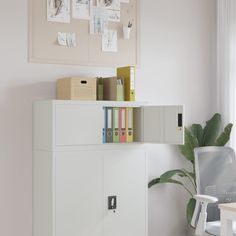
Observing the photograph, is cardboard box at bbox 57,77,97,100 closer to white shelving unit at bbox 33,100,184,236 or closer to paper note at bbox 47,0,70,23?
white shelving unit at bbox 33,100,184,236

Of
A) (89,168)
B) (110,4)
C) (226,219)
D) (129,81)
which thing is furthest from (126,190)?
(110,4)

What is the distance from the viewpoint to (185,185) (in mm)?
5105

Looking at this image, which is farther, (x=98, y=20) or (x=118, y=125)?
(x=98, y=20)

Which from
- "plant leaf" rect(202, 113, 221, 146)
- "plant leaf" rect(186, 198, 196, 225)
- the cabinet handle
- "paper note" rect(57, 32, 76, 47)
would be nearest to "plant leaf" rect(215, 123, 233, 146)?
"plant leaf" rect(202, 113, 221, 146)

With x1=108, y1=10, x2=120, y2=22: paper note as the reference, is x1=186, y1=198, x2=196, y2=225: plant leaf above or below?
below

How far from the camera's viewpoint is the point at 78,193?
155 inches

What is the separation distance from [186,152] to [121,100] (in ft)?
3.46

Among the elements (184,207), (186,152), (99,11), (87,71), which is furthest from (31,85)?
(184,207)

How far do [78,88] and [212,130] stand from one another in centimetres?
169

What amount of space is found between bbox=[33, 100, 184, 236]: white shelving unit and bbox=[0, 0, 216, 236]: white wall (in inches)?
5.5

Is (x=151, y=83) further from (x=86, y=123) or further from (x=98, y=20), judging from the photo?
(x=86, y=123)

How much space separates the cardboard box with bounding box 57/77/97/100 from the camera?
13.0 ft

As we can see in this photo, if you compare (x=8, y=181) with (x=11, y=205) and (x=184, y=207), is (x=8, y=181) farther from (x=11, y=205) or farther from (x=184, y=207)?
(x=184, y=207)

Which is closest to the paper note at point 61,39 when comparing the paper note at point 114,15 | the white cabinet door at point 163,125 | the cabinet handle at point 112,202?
the paper note at point 114,15
